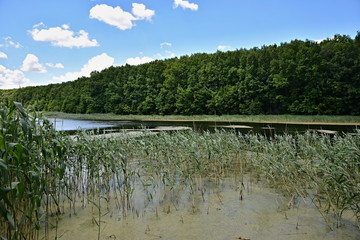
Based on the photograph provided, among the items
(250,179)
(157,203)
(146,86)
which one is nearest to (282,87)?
(146,86)

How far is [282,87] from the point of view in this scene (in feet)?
140

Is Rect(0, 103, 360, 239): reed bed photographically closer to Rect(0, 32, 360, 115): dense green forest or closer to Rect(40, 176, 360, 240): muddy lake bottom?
Rect(40, 176, 360, 240): muddy lake bottom

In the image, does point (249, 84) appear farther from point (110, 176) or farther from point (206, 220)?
point (206, 220)

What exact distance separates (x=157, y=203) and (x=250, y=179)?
3205 millimetres

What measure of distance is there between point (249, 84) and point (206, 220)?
144 ft

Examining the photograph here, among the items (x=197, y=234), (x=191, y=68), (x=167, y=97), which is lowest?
(x=197, y=234)

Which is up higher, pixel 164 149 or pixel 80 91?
pixel 80 91

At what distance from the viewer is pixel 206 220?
15.1ft

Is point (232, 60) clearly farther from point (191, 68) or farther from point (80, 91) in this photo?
point (80, 91)

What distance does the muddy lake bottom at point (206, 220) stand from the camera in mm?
4043

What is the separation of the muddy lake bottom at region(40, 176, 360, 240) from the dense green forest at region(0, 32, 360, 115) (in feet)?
80.2

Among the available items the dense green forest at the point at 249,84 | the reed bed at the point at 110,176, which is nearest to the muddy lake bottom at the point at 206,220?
the reed bed at the point at 110,176

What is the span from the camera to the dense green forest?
38.7m

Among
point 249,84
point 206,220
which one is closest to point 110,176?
point 206,220
